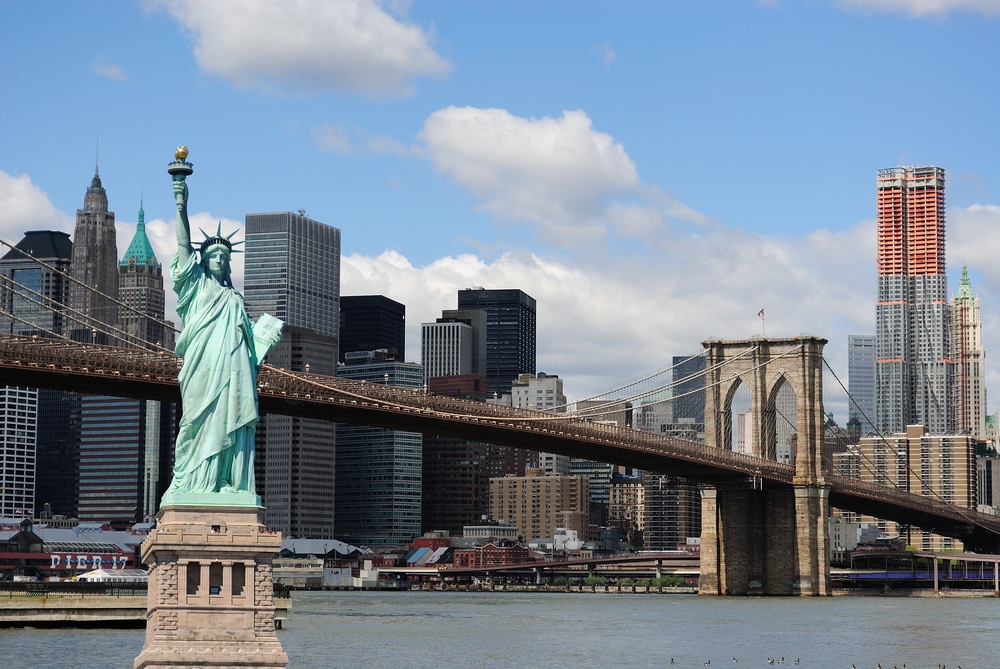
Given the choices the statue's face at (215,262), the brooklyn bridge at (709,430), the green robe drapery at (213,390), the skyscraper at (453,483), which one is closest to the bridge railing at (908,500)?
the brooklyn bridge at (709,430)

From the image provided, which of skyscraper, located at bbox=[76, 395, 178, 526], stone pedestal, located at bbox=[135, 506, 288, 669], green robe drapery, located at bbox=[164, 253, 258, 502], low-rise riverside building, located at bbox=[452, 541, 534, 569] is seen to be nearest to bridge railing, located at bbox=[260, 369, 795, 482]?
green robe drapery, located at bbox=[164, 253, 258, 502]

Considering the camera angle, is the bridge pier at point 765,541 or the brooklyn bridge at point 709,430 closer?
the brooklyn bridge at point 709,430

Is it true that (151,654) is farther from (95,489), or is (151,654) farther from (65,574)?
(95,489)

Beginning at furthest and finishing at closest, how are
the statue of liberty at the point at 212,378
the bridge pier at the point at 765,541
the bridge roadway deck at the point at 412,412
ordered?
the bridge pier at the point at 765,541
the bridge roadway deck at the point at 412,412
the statue of liberty at the point at 212,378

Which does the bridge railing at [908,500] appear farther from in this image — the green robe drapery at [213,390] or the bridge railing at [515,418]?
the green robe drapery at [213,390]

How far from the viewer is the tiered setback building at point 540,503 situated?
7564 inches

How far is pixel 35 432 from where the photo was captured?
614ft

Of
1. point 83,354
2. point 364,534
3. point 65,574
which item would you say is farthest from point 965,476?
point 83,354

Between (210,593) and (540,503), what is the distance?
172m

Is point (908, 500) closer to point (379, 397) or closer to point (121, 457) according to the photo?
point (379, 397)

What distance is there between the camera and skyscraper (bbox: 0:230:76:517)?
183500 mm

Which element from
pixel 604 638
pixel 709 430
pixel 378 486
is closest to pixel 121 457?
pixel 378 486

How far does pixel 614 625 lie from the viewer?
54219 mm

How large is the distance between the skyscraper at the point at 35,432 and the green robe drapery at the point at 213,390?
6191 inches
